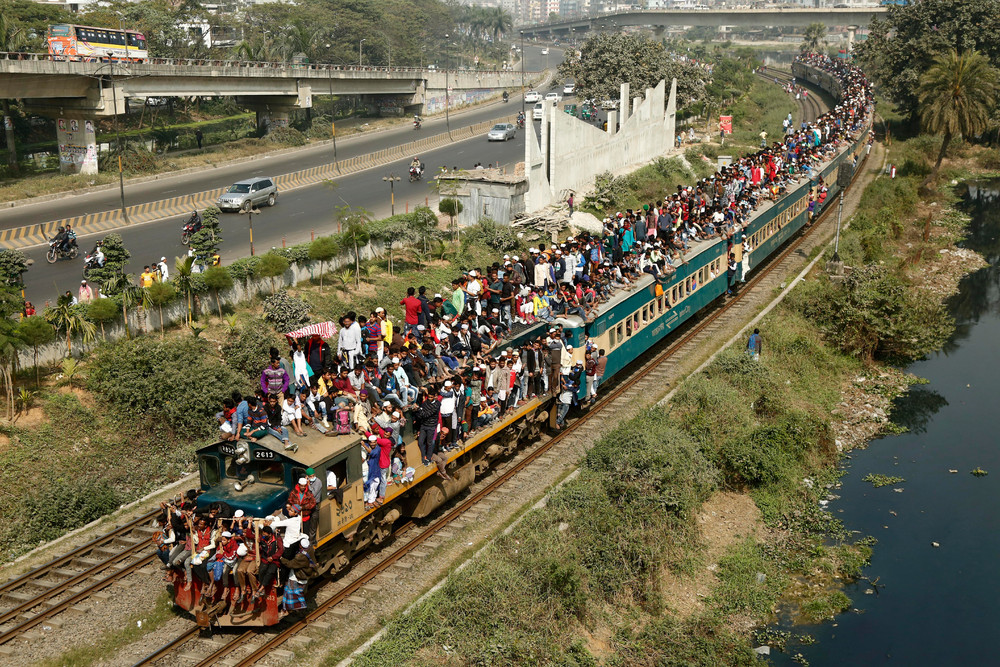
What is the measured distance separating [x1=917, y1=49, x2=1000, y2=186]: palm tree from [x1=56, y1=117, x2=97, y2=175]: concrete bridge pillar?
50.8 meters

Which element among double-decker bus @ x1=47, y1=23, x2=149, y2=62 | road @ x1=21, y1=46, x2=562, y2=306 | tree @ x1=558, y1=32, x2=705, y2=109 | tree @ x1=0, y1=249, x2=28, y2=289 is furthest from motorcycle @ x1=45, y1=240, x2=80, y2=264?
tree @ x1=558, y1=32, x2=705, y2=109

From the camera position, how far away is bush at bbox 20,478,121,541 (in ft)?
64.2

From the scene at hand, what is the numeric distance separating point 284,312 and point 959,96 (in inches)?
1758

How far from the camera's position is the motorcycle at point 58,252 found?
114 ft

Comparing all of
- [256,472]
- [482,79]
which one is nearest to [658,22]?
[482,79]

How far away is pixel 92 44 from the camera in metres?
54.9

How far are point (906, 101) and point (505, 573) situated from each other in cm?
6747

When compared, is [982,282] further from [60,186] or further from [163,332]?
[60,186]

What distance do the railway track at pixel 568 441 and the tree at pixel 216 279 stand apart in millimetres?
12516

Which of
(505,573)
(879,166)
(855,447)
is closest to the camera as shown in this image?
(505,573)

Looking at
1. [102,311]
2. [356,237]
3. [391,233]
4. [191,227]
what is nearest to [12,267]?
[102,311]

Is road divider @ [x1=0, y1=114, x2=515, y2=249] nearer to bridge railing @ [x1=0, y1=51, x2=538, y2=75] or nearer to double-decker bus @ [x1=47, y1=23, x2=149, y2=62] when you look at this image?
bridge railing @ [x1=0, y1=51, x2=538, y2=75]

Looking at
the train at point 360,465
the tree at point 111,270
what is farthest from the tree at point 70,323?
the train at point 360,465

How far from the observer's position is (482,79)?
106m
